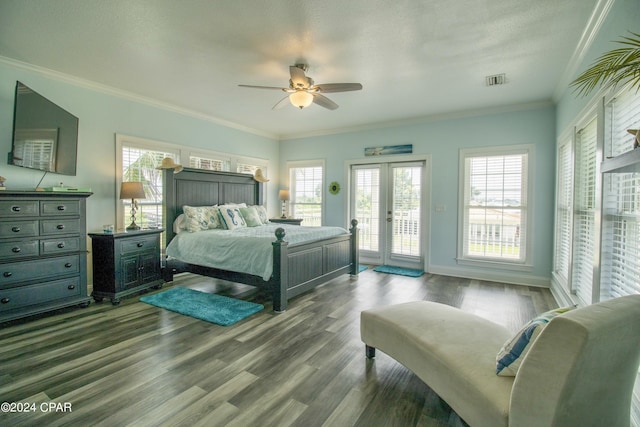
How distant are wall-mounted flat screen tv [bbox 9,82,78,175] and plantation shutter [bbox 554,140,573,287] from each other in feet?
19.5

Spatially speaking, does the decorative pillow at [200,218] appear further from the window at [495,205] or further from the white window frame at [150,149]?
the window at [495,205]

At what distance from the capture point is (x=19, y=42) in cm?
292

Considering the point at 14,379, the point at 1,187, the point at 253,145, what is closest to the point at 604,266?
the point at 14,379

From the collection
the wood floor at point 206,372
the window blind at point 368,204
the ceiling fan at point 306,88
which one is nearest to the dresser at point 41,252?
the wood floor at point 206,372

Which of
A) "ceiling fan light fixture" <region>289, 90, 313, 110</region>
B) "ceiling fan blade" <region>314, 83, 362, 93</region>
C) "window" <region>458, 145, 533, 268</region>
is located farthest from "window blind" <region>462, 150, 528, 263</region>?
"ceiling fan light fixture" <region>289, 90, 313, 110</region>

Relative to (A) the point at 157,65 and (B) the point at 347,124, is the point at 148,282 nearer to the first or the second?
(A) the point at 157,65

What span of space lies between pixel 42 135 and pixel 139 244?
1586 millimetres

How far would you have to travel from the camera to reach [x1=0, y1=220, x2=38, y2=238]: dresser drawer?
115 inches

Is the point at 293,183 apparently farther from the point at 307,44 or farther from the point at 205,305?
the point at 307,44

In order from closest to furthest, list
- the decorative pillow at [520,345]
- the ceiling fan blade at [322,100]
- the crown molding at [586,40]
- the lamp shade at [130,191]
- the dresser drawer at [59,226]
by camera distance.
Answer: the decorative pillow at [520,345] < the crown molding at [586,40] < the dresser drawer at [59,226] < the ceiling fan blade at [322,100] < the lamp shade at [130,191]

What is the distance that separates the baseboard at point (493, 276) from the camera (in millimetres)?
4611

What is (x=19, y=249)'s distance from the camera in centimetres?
302

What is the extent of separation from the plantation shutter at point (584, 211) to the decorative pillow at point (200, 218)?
4669 millimetres

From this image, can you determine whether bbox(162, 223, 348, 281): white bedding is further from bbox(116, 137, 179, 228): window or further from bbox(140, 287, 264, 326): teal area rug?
bbox(116, 137, 179, 228): window
